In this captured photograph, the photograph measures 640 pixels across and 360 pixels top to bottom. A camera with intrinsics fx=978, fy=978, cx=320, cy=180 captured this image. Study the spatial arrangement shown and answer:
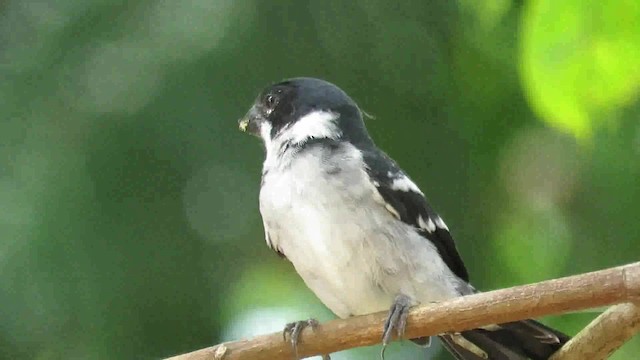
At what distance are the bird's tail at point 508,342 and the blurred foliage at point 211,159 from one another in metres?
0.24

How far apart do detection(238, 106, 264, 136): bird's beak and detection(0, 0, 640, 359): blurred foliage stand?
0.05m

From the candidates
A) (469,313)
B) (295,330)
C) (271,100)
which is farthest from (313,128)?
(469,313)

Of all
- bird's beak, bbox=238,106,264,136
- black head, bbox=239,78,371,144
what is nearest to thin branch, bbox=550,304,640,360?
black head, bbox=239,78,371,144

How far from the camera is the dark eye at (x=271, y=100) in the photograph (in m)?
1.89

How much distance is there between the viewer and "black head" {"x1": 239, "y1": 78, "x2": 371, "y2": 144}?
1788 millimetres

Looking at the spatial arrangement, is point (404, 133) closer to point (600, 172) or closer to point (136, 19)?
point (600, 172)

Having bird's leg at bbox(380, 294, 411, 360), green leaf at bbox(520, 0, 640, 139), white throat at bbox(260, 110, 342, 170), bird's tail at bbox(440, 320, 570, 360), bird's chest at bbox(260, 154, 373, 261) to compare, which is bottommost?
bird's tail at bbox(440, 320, 570, 360)

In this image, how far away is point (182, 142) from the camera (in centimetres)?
183

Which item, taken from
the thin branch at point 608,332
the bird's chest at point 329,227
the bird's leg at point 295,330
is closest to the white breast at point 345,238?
the bird's chest at point 329,227

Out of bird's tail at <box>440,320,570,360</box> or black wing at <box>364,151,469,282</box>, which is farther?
black wing at <box>364,151,469,282</box>

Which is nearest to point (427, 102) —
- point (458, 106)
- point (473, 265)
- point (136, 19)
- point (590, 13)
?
point (458, 106)

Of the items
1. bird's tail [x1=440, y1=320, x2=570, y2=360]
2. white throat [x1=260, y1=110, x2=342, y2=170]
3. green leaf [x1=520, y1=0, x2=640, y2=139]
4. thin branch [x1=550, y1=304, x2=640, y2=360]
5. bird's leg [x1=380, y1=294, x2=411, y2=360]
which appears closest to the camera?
green leaf [x1=520, y1=0, x2=640, y2=139]

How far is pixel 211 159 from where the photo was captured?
6.13ft

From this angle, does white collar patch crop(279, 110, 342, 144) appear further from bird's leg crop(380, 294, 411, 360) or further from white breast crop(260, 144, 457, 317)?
bird's leg crop(380, 294, 411, 360)
